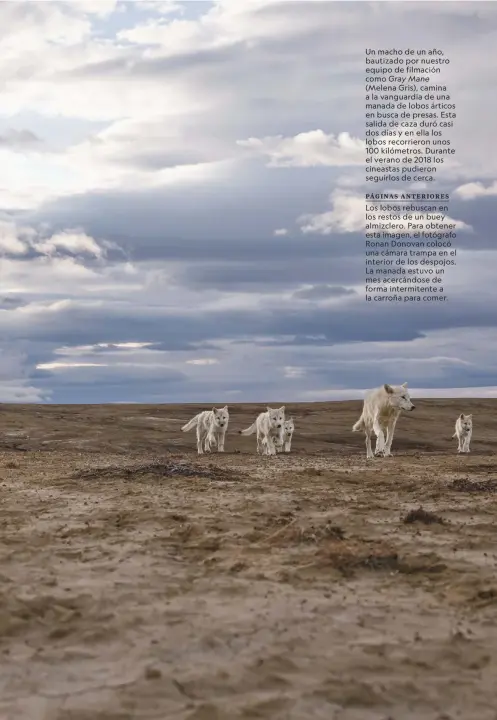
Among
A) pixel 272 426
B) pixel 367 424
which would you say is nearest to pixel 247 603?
pixel 367 424

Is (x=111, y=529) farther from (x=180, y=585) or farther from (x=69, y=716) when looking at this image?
(x=69, y=716)

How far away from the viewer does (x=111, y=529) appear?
10125 millimetres

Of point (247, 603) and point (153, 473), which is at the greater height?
→ point (153, 473)

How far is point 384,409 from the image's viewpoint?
24359 mm

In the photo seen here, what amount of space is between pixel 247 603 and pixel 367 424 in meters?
18.8

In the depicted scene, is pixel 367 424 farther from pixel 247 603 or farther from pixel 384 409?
pixel 247 603

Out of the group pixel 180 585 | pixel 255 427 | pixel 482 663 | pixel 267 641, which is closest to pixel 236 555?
pixel 180 585

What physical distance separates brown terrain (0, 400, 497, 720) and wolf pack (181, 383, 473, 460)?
32.4ft

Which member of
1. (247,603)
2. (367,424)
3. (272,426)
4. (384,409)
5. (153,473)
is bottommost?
(247,603)

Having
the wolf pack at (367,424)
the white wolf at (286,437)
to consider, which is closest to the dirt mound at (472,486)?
the wolf pack at (367,424)

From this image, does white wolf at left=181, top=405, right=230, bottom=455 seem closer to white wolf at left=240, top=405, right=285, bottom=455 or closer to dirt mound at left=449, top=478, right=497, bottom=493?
white wolf at left=240, top=405, right=285, bottom=455

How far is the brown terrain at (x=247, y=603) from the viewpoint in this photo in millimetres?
5133

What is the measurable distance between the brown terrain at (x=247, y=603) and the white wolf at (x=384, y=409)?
9.73 m

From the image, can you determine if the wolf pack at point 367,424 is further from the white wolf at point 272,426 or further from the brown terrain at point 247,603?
the brown terrain at point 247,603
